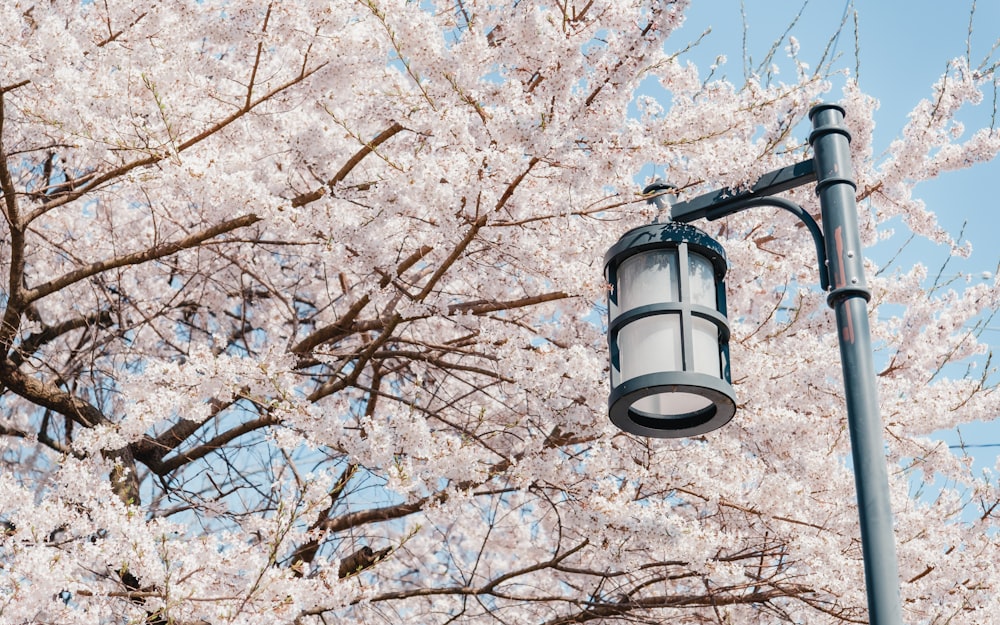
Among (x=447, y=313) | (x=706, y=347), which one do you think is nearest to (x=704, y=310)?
(x=706, y=347)

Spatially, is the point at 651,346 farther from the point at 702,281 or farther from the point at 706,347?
the point at 702,281

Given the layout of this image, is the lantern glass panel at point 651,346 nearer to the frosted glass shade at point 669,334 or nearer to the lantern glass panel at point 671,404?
the frosted glass shade at point 669,334

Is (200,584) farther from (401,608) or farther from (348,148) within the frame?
(401,608)

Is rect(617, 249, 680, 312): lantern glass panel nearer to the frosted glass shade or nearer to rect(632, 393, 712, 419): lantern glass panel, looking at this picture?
the frosted glass shade

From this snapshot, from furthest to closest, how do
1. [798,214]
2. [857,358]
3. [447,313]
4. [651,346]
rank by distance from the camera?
[447,313]
[798,214]
[651,346]
[857,358]

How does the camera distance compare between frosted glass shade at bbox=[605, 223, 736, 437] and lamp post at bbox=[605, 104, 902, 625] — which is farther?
frosted glass shade at bbox=[605, 223, 736, 437]

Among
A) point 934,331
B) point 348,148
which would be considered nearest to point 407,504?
point 348,148

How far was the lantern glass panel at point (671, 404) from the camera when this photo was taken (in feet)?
10.7

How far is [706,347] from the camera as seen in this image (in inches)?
127

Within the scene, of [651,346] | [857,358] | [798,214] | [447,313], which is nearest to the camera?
[857,358]

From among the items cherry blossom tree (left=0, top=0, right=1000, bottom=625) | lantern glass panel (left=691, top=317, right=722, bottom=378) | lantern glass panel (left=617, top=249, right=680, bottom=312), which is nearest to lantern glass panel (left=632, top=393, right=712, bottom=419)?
lantern glass panel (left=691, top=317, right=722, bottom=378)

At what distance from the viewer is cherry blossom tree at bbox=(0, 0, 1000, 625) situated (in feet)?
15.6

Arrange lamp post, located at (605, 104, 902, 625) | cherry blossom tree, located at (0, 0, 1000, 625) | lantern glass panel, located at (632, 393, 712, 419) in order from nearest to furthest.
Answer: lamp post, located at (605, 104, 902, 625), lantern glass panel, located at (632, 393, 712, 419), cherry blossom tree, located at (0, 0, 1000, 625)

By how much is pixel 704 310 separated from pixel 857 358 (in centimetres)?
57
